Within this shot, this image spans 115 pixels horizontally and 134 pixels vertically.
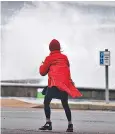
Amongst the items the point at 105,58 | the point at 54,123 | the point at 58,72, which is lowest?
the point at 54,123

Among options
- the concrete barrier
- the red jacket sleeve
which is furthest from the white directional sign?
the red jacket sleeve

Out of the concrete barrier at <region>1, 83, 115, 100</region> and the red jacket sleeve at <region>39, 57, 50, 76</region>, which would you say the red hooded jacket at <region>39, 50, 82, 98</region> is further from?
the concrete barrier at <region>1, 83, 115, 100</region>

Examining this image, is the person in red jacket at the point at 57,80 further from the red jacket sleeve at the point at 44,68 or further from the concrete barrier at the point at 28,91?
the concrete barrier at the point at 28,91

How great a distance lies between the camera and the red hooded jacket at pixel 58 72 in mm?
8812

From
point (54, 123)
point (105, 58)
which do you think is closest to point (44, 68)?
point (54, 123)

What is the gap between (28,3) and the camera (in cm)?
2334

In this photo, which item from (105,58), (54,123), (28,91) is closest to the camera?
(54,123)

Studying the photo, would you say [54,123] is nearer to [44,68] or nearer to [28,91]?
[44,68]

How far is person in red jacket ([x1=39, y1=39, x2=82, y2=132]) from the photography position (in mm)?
8812

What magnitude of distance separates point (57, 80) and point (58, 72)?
13 cm

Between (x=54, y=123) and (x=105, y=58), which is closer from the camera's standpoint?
(x=54, y=123)

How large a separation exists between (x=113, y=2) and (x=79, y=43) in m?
2.13

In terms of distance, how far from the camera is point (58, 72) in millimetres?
8875

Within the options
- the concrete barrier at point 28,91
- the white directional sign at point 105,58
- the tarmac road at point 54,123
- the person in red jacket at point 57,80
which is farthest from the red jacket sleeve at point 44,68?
the concrete barrier at point 28,91
